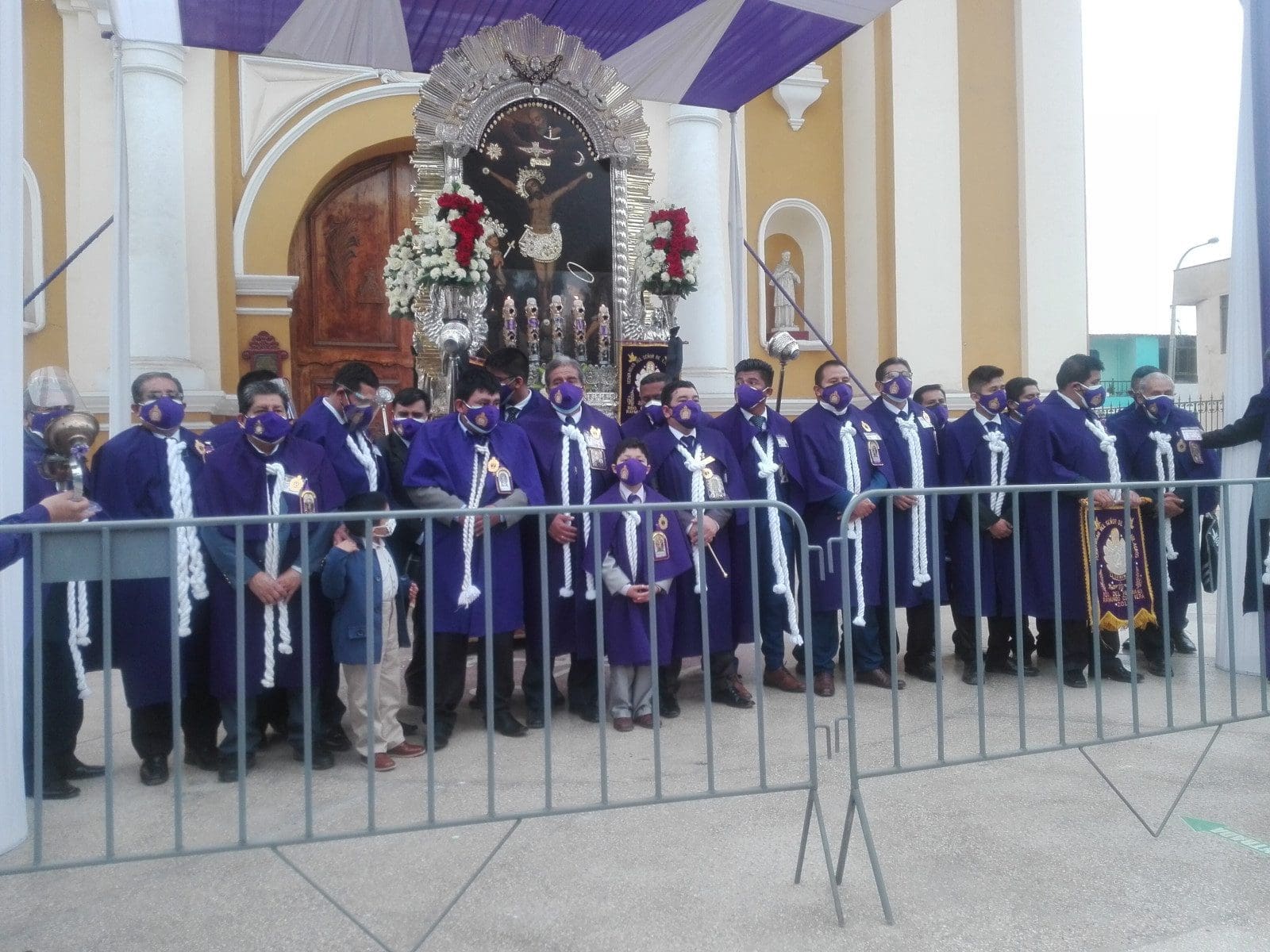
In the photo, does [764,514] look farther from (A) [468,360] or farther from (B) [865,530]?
(A) [468,360]

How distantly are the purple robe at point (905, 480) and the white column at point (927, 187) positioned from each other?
468 centimetres

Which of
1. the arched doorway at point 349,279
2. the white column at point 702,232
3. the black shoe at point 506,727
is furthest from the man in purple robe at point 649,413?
the arched doorway at point 349,279

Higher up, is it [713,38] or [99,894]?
[713,38]

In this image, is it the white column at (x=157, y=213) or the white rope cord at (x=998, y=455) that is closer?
the white rope cord at (x=998, y=455)

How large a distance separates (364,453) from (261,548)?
32.9 inches

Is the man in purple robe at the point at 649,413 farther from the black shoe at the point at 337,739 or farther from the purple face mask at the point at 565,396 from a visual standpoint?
the black shoe at the point at 337,739

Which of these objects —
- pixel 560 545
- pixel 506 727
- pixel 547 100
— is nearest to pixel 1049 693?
pixel 560 545

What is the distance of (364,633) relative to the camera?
15.4ft

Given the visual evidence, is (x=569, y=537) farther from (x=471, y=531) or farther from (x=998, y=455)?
(x=998, y=455)

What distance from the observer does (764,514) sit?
19.9 ft

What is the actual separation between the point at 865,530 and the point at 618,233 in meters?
3.10

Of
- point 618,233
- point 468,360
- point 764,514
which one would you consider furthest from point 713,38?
point 764,514

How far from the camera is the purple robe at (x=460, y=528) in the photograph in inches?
204

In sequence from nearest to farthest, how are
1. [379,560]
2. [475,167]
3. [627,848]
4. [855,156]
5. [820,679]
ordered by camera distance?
1. [627,848]
2. [379,560]
3. [820,679]
4. [475,167]
5. [855,156]
